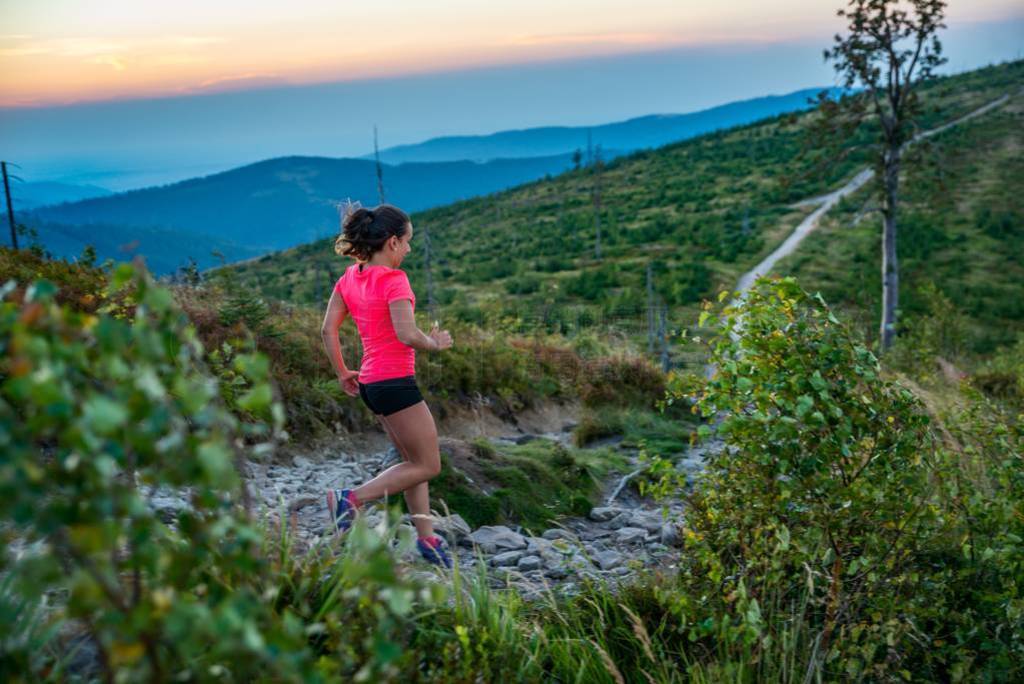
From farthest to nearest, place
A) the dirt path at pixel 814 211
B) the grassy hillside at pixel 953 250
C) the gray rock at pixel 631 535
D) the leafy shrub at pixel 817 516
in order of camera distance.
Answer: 1. the dirt path at pixel 814 211
2. the grassy hillside at pixel 953 250
3. the gray rock at pixel 631 535
4. the leafy shrub at pixel 817 516

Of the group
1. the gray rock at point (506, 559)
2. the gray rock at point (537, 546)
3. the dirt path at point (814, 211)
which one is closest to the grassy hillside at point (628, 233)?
the dirt path at point (814, 211)

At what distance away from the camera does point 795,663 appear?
11.6 feet

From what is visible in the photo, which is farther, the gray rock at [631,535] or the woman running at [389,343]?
the gray rock at [631,535]

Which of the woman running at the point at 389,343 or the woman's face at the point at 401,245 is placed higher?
the woman's face at the point at 401,245

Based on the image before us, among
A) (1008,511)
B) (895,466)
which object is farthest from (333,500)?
(1008,511)

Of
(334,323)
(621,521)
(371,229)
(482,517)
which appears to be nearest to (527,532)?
(482,517)

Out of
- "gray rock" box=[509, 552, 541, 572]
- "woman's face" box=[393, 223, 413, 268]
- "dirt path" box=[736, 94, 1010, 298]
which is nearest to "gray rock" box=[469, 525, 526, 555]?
"gray rock" box=[509, 552, 541, 572]

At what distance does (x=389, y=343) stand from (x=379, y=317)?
0.17 metres

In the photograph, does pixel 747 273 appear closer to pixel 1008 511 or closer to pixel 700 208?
pixel 700 208

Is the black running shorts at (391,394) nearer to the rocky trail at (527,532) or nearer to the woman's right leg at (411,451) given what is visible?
the woman's right leg at (411,451)

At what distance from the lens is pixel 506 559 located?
532 centimetres

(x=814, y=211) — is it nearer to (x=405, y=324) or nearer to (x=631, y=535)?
(x=631, y=535)

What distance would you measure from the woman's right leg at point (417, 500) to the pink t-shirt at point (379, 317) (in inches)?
13.5

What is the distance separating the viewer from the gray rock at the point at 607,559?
17.4 ft
